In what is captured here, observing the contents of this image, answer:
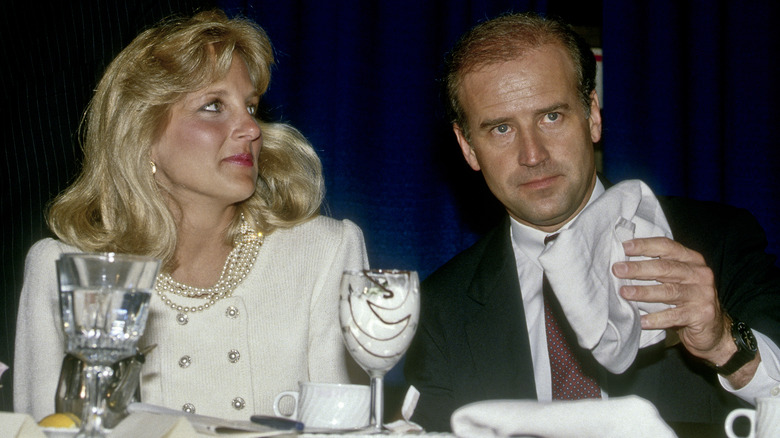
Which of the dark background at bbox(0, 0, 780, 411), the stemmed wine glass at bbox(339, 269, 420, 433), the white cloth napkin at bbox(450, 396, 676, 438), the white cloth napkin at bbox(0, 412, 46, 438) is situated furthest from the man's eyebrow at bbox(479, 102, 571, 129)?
the white cloth napkin at bbox(0, 412, 46, 438)

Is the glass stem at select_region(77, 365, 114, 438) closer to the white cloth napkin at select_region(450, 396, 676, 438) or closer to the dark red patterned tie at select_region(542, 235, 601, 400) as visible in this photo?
the white cloth napkin at select_region(450, 396, 676, 438)

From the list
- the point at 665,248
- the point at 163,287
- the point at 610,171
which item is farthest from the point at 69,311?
the point at 610,171

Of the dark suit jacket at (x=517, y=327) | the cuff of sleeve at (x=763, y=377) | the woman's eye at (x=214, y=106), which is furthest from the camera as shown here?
the woman's eye at (x=214, y=106)

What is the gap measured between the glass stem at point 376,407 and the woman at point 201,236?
923 millimetres

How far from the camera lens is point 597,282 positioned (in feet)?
3.81

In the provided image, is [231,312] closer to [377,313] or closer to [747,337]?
[377,313]

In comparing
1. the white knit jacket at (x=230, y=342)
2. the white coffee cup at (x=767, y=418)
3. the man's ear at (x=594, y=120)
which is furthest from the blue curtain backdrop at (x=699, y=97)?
the white coffee cup at (x=767, y=418)

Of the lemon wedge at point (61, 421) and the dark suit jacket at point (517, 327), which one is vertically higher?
the lemon wedge at point (61, 421)

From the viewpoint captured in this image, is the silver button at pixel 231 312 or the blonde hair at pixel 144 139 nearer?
the silver button at pixel 231 312

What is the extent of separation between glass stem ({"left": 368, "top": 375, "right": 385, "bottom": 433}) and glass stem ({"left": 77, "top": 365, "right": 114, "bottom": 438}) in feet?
0.91

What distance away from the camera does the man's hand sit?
1.19 m

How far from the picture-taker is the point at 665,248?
3.97ft

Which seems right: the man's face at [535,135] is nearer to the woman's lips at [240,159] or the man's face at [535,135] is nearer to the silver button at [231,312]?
the woman's lips at [240,159]

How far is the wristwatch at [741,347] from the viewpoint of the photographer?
1359 millimetres
